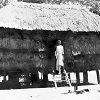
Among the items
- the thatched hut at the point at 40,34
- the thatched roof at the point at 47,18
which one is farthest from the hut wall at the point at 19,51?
the thatched roof at the point at 47,18

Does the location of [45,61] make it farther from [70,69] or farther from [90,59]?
[90,59]

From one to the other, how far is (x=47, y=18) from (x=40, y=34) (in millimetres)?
1264

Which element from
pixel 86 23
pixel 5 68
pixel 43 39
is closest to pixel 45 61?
pixel 43 39

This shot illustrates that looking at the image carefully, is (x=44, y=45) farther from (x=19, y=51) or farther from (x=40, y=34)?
(x=19, y=51)

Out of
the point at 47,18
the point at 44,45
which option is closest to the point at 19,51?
the point at 44,45

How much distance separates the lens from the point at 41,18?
13750mm

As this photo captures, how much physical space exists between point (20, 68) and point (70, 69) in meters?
3.11

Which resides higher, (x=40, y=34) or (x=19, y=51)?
Result: (x=40, y=34)

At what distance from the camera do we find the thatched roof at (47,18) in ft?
41.9

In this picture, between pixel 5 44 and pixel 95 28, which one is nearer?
pixel 5 44

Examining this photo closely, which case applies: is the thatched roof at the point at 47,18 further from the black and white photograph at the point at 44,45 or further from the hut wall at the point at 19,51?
the hut wall at the point at 19,51

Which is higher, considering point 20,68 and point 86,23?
point 86,23

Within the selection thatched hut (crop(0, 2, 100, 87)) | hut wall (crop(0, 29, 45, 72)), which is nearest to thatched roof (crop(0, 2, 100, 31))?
thatched hut (crop(0, 2, 100, 87))

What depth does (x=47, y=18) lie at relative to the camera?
13898 millimetres
